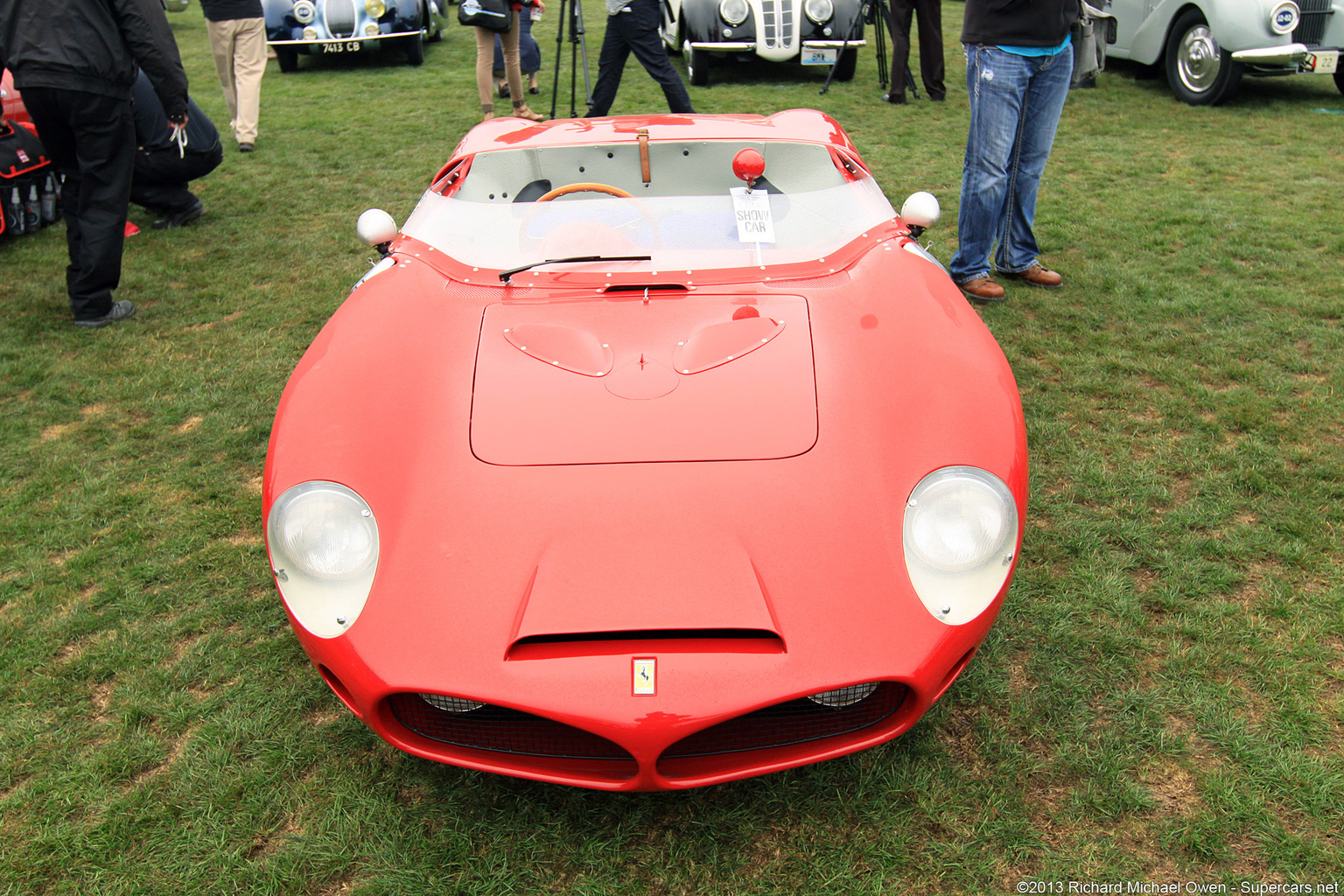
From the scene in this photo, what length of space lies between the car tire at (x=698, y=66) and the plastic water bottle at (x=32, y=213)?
5393mm

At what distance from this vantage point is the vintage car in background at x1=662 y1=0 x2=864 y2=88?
26.5ft

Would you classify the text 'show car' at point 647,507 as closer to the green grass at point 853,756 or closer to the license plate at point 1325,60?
the green grass at point 853,756

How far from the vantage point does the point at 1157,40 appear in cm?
781

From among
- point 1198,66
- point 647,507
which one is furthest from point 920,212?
point 1198,66

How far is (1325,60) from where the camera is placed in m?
6.73

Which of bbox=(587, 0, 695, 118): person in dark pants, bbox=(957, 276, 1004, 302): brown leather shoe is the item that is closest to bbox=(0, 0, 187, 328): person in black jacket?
bbox=(587, 0, 695, 118): person in dark pants

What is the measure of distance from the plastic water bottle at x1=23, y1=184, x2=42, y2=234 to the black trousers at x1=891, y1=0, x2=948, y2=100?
21.1ft

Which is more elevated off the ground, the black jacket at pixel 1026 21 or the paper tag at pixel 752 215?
the black jacket at pixel 1026 21

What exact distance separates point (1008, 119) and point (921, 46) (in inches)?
177

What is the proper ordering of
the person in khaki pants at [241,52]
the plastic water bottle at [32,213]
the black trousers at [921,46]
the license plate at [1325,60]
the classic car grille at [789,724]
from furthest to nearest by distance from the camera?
the black trousers at [921,46] < the license plate at [1325,60] < the person in khaki pants at [241,52] < the plastic water bottle at [32,213] < the classic car grille at [789,724]

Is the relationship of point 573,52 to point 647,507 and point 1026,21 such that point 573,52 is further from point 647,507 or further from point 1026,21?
point 647,507

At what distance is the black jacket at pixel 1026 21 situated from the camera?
3812 mm

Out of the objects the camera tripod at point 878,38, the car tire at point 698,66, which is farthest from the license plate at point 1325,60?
the car tire at point 698,66

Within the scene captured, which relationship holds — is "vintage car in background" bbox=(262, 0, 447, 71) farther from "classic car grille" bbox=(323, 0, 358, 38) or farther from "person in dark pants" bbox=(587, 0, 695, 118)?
"person in dark pants" bbox=(587, 0, 695, 118)
